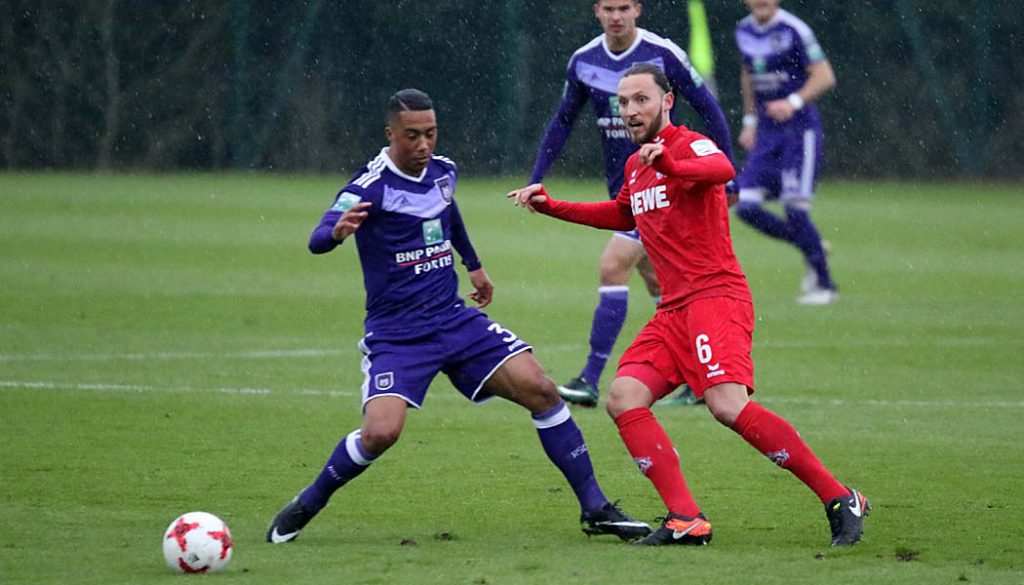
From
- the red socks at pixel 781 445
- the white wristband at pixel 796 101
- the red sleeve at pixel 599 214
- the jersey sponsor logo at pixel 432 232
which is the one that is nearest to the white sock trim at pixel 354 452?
the jersey sponsor logo at pixel 432 232

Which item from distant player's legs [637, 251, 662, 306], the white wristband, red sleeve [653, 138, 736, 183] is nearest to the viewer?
red sleeve [653, 138, 736, 183]

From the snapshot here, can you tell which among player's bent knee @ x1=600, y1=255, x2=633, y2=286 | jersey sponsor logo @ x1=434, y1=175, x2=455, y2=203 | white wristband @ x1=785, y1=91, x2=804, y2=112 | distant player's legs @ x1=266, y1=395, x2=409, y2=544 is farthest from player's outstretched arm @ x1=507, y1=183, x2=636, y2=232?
white wristband @ x1=785, y1=91, x2=804, y2=112

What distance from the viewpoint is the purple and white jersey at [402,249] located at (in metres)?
7.04

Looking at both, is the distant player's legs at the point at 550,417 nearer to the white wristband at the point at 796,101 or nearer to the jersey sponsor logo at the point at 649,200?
the jersey sponsor logo at the point at 649,200

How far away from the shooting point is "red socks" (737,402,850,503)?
666cm

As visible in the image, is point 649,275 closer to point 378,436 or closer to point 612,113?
point 612,113

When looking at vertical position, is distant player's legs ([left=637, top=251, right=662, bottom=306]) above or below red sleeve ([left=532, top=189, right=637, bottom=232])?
below

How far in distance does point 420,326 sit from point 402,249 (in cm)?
33

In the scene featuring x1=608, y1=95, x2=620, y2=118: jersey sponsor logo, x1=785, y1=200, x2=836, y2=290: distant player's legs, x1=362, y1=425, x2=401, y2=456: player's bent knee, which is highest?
x1=608, y1=95, x2=620, y2=118: jersey sponsor logo

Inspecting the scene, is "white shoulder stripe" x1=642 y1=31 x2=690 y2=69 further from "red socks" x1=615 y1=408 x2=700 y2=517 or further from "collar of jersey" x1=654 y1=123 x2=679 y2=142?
"red socks" x1=615 y1=408 x2=700 y2=517

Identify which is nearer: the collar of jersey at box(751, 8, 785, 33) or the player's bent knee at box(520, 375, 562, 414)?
the player's bent knee at box(520, 375, 562, 414)

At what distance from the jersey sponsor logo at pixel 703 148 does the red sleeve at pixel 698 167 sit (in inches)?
0.6

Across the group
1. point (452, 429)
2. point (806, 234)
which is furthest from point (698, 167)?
point (806, 234)

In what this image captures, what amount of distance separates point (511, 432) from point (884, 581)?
368 cm
